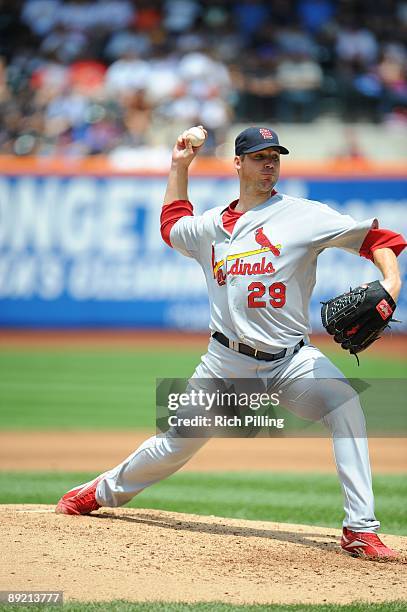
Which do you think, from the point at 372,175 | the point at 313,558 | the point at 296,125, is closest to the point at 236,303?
the point at 313,558

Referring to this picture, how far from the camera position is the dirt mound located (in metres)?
4.25

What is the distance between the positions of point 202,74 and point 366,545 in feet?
44.4

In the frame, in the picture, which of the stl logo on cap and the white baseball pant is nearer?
the white baseball pant

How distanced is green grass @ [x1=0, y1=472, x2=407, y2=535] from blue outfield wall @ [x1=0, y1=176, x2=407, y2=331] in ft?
24.9

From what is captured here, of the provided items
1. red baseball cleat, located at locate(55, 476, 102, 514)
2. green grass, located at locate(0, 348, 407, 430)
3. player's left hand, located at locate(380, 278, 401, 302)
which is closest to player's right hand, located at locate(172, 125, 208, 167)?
player's left hand, located at locate(380, 278, 401, 302)

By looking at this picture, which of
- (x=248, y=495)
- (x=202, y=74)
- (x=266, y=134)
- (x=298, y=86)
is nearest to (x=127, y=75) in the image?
(x=202, y=74)

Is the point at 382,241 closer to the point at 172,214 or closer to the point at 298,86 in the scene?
the point at 172,214

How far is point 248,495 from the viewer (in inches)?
277

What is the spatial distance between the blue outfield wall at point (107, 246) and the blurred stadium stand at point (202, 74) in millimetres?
1139

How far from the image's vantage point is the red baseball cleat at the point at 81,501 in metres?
5.50

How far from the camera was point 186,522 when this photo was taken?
224 inches

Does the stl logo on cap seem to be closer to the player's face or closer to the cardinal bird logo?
the player's face

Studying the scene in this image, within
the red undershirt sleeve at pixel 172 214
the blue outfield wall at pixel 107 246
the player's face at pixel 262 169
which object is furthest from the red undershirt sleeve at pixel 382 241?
the blue outfield wall at pixel 107 246

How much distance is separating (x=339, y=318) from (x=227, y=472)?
138 inches
